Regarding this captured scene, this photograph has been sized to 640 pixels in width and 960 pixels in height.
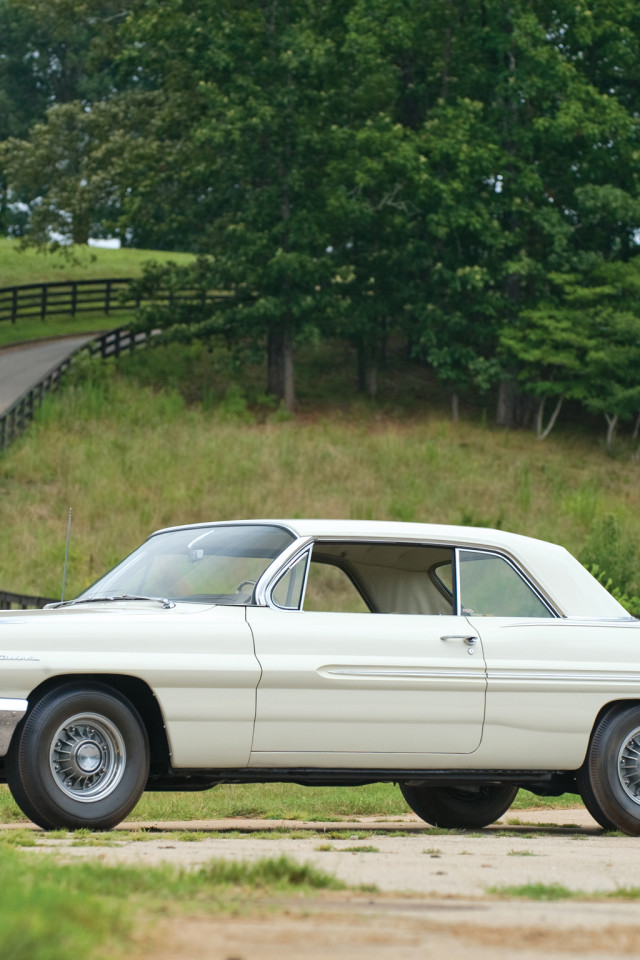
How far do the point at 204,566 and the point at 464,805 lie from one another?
8.70 feet

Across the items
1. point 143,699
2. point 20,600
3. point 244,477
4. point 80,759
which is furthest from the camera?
point 244,477

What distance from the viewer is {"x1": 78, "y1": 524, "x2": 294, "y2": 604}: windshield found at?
28.4 ft

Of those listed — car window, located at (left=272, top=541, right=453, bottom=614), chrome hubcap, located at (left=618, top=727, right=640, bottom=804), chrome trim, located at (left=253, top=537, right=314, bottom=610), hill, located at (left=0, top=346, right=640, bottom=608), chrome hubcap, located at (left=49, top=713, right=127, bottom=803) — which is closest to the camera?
chrome hubcap, located at (left=49, top=713, right=127, bottom=803)

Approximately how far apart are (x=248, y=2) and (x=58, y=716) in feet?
129

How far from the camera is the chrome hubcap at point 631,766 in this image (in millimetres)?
9109

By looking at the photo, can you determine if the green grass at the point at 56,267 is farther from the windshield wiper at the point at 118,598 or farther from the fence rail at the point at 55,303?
the windshield wiper at the point at 118,598

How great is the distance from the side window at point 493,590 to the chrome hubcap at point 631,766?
90 cm

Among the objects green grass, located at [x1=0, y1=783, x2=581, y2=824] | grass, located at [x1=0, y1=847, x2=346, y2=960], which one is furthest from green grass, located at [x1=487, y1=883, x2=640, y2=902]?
green grass, located at [x1=0, y1=783, x2=581, y2=824]

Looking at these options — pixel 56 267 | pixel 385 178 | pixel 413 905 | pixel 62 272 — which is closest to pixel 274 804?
pixel 413 905

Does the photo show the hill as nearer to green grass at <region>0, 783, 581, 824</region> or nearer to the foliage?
the foliage

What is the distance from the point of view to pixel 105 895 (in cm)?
493

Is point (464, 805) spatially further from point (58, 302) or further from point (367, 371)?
point (58, 302)

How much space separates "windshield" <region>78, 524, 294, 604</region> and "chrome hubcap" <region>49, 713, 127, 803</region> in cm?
97

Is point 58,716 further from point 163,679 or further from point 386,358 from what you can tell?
point 386,358
